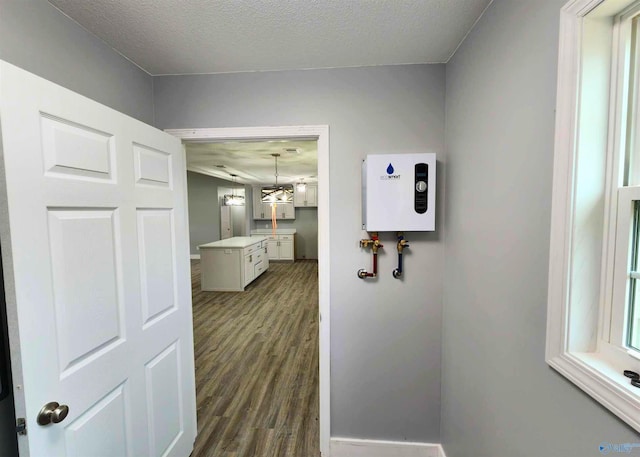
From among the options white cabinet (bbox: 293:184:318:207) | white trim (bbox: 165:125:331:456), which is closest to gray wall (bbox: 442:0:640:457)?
white trim (bbox: 165:125:331:456)

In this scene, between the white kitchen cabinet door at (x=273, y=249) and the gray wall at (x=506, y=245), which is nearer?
the gray wall at (x=506, y=245)

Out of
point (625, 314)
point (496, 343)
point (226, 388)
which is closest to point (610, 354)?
point (625, 314)

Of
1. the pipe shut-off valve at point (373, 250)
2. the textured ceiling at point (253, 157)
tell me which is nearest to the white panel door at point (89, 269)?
the pipe shut-off valve at point (373, 250)

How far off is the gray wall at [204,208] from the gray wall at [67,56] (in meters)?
A: 6.73

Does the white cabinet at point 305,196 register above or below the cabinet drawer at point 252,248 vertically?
above

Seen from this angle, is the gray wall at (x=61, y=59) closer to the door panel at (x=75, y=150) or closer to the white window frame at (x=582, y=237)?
the door panel at (x=75, y=150)

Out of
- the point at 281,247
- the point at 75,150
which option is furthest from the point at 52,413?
the point at 281,247

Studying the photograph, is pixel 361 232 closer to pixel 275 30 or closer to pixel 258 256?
pixel 275 30

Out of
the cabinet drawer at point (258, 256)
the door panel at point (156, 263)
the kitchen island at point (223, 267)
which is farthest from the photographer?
the cabinet drawer at point (258, 256)

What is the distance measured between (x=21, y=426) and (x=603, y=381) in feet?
5.27

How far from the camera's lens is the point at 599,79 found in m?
0.68

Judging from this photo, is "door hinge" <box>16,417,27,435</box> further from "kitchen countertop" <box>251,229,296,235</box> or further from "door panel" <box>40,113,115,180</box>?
"kitchen countertop" <box>251,229,296,235</box>

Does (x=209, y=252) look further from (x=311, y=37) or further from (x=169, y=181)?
(x=311, y=37)

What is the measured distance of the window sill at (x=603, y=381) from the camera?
569 millimetres
